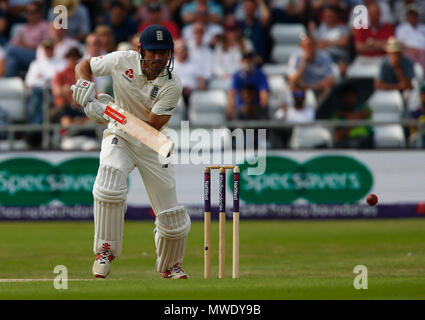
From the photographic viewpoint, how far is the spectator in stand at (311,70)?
16016 millimetres

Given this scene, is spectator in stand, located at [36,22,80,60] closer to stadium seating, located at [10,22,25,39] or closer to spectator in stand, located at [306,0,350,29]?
stadium seating, located at [10,22,25,39]

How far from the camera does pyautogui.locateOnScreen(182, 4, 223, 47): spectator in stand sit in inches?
675

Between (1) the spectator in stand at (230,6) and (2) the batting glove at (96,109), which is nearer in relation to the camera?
(2) the batting glove at (96,109)

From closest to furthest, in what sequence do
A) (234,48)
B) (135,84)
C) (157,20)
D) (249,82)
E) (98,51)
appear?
(135,84)
(98,51)
(249,82)
(157,20)
(234,48)

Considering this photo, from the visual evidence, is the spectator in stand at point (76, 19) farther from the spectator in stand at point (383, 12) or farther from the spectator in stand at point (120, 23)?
the spectator in stand at point (383, 12)

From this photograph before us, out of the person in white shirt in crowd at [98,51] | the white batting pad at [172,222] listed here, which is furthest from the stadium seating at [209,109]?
the white batting pad at [172,222]

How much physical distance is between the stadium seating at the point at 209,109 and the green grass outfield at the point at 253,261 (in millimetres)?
1936

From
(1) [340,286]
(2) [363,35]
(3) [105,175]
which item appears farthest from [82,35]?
(1) [340,286]

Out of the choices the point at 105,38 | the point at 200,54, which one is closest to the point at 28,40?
the point at 105,38

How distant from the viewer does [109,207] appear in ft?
25.7

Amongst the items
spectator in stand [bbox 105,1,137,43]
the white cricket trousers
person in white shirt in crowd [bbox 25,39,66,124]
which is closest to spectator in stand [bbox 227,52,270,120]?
spectator in stand [bbox 105,1,137,43]

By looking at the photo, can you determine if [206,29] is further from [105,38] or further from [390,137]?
[390,137]

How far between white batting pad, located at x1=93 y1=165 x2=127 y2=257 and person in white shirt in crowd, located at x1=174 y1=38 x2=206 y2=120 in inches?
322

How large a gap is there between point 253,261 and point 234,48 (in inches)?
283
